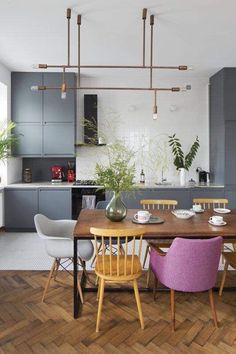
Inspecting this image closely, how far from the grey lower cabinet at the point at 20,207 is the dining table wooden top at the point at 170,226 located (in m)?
2.16

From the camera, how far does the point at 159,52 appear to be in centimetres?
427

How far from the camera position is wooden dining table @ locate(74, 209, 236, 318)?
243 centimetres

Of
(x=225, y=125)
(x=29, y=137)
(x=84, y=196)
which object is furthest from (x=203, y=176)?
(x=29, y=137)

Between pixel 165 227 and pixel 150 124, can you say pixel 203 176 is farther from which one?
pixel 165 227

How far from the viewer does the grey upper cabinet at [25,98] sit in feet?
17.3

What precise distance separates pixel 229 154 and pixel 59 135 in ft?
9.59

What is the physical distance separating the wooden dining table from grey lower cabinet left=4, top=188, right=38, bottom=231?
2.17 meters

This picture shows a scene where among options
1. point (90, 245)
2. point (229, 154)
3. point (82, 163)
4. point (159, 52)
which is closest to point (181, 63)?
point (159, 52)

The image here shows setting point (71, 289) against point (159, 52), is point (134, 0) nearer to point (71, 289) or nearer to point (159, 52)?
point (159, 52)

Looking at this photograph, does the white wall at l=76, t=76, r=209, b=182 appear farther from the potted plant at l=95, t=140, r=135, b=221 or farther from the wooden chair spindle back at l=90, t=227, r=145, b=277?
the wooden chair spindle back at l=90, t=227, r=145, b=277

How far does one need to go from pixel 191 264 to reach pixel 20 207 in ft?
11.9

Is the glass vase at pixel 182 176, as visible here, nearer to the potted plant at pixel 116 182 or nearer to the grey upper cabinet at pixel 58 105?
the grey upper cabinet at pixel 58 105

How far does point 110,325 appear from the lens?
2391mm

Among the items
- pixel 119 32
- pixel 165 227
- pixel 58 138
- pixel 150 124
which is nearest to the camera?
pixel 165 227
